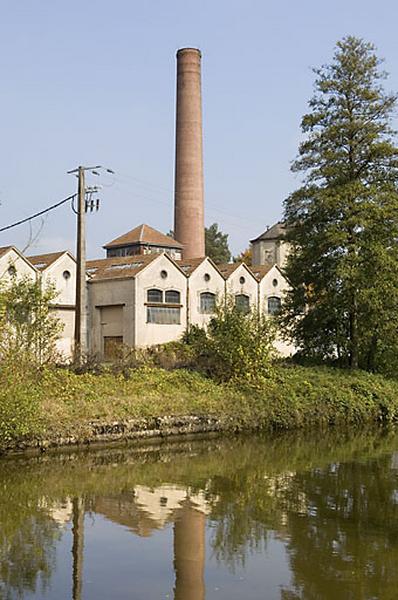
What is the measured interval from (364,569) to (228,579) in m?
1.59

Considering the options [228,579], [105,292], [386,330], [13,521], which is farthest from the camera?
[105,292]

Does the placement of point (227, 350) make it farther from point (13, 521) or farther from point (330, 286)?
point (13, 521)

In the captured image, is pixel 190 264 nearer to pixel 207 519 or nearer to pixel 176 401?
pixel 176 401

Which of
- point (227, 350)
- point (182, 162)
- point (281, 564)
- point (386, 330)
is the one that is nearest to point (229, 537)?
point (281, 564)

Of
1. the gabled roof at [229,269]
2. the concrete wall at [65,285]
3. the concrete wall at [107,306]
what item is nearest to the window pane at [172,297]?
the concrete wall at [107,306]

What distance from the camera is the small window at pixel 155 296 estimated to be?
130 ft

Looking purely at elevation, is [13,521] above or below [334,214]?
below

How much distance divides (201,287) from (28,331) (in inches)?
925

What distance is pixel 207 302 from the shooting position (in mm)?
42906

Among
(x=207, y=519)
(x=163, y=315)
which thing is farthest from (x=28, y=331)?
(x=163, y=315)

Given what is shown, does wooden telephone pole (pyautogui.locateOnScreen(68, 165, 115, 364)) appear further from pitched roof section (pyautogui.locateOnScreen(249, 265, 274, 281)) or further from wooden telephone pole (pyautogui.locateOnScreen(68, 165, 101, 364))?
pitched roof section (pyautogui.locateOnScreen(249, 265, 274, 281))

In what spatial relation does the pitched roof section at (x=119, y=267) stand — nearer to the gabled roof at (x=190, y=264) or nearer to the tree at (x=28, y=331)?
the gabled roof at (x=190, y=264)

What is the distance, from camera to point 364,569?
8781 mm

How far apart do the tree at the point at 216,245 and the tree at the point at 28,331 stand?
58.9 metres
